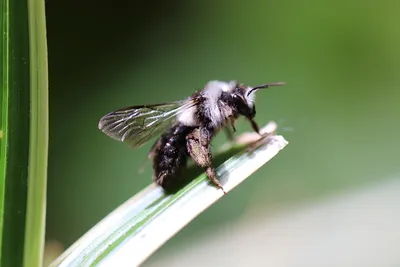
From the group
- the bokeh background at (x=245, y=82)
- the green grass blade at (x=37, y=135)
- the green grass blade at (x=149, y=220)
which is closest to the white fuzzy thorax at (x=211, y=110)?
the green grass blade at (x=149, y=220)

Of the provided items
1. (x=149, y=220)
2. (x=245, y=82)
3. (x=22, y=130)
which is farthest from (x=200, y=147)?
(x=245, y=82)

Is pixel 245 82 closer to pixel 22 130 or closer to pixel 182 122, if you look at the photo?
pixel 182 122

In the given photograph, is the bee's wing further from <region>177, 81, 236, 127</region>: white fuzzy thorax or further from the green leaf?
the green leaf

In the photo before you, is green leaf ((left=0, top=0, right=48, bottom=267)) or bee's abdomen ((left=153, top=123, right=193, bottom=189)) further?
bee's abdomen ((left=153, top=123, right=193, bottom=189))

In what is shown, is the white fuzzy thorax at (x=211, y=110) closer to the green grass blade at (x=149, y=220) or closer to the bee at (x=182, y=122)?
the bee at (x=182, y=122)

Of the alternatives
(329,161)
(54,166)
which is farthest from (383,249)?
(54,166)

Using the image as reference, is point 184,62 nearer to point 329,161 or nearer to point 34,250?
point 329,161

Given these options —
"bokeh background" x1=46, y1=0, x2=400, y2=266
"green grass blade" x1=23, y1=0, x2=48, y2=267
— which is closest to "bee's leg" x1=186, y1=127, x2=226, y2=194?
"green grass blade" x1=23, y1=0, x2=48, y2=267
